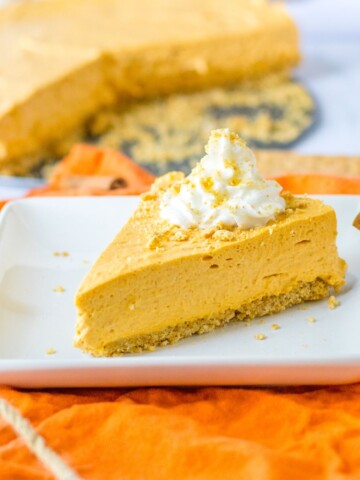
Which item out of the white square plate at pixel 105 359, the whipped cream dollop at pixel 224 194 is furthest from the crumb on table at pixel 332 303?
the whipped cream dollop at pixel 224 194

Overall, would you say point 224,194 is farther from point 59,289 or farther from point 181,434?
point 181,434

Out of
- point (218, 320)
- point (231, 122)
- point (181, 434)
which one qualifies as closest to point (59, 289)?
point (218, 320)

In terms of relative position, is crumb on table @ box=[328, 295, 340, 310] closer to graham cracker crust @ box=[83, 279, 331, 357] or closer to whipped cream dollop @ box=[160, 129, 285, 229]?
graham cracker crust @ box=[83, 279, 331, 357]

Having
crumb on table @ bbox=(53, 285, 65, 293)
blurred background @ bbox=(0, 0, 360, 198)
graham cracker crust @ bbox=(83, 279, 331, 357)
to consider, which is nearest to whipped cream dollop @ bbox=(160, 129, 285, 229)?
graham cracker crust @ bbox=(83, 279, 331, 357)

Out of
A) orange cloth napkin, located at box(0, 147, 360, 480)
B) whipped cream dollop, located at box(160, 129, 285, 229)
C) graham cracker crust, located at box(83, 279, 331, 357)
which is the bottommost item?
orange cloth napkin, located at box(0, 147, 360, 480)

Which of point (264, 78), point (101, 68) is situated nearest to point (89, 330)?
point (101, 68)

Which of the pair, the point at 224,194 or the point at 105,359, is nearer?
the point at 105,359

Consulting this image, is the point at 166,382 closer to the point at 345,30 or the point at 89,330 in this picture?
the point at 89,330
